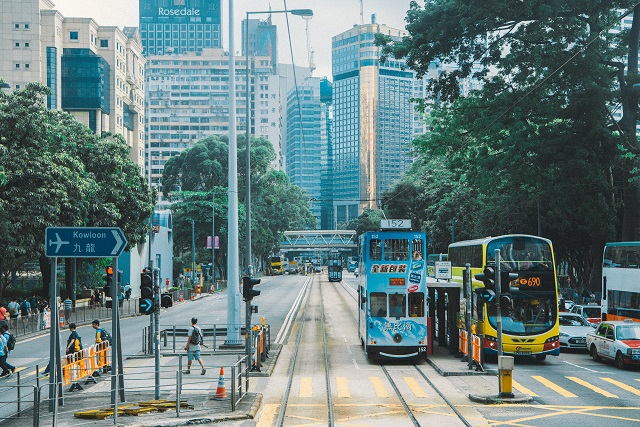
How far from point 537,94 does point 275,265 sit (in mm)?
109002

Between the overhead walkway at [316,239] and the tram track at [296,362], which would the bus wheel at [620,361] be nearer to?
the tram track at [296,362]

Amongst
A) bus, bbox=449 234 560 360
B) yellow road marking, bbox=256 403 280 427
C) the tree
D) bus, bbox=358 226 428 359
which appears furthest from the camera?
the tree

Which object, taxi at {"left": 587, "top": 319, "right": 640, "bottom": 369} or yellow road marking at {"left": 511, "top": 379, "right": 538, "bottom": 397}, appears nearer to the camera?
yellow road marking at {"left": 511, "top": 379, "right": 538, "bottom": 397}

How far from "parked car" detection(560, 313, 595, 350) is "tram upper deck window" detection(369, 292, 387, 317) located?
9.73 m

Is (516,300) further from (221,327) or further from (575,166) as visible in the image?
(221,327)

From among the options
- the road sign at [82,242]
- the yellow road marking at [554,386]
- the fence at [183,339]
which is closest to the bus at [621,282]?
the yellow road marking at [554,386]

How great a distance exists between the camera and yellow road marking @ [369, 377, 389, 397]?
2180 centimetres

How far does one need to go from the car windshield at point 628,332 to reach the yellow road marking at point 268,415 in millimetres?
13657

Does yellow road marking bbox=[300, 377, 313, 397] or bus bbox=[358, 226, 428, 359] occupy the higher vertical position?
bus bbox=[358, 226, 428, 359]

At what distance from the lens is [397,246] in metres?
28.2

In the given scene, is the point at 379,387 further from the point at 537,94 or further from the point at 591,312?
the point at 591,312

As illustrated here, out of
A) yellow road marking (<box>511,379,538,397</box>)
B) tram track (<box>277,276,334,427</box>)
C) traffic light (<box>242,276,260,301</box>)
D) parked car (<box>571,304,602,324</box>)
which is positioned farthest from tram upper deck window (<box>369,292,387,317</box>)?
parked car (<box>571,304,602,324</box>)

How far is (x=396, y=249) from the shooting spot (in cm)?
2819

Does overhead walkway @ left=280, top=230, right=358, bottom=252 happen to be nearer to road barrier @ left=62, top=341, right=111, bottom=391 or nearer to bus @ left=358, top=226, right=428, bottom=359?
bus @ left=358, top=226, right=428, bottom=359
